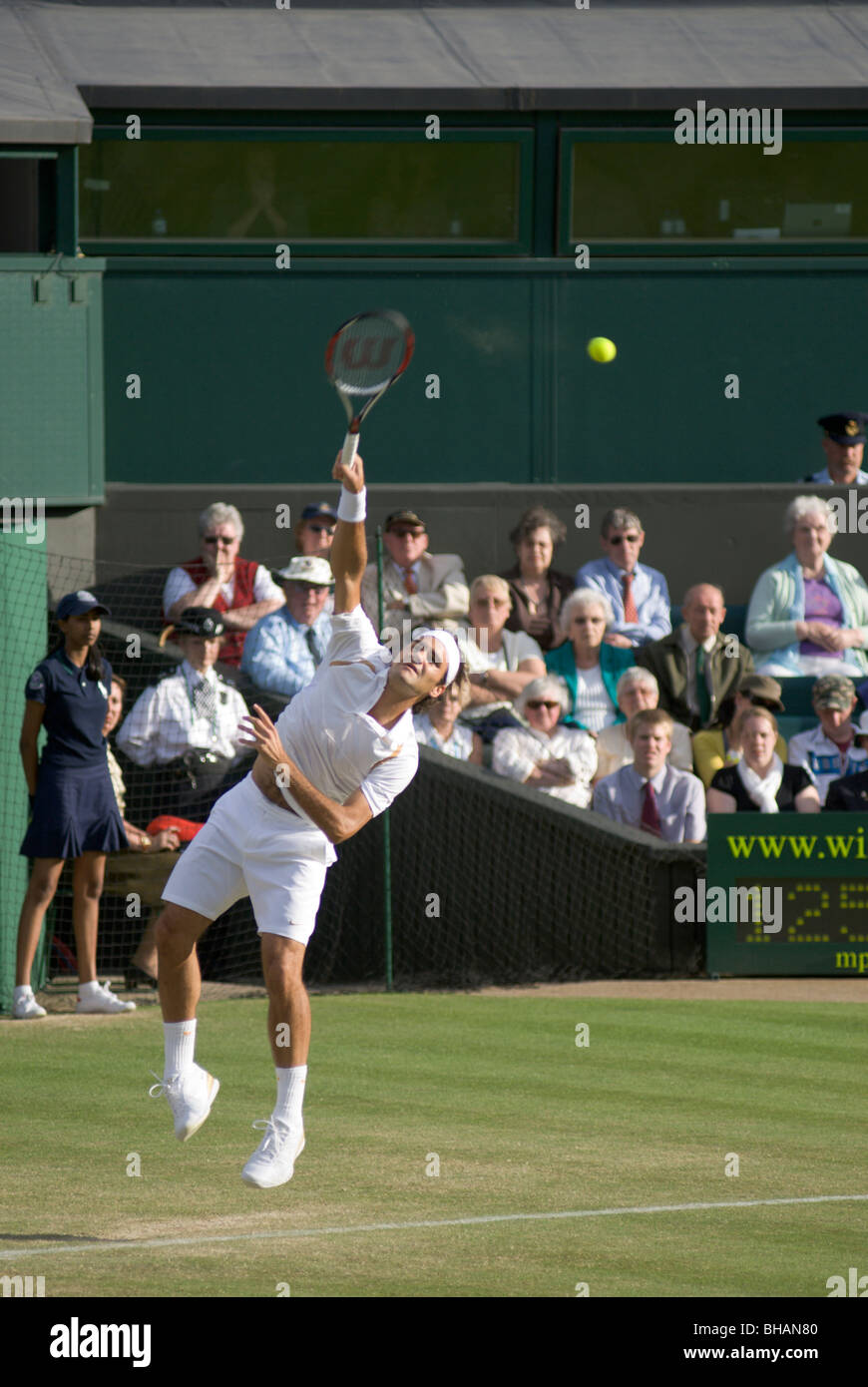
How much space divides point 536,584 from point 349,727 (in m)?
6.61

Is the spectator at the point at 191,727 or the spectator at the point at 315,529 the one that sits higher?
the spectator at the point at 315,529

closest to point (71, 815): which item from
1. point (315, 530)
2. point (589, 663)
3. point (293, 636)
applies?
point (293, 636)

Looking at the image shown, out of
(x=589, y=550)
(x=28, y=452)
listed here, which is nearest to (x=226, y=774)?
(x=28, y=452)

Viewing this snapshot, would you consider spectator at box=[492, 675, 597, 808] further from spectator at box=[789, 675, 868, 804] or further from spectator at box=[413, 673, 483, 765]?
spectator at box=[789, 675, 868, 804]

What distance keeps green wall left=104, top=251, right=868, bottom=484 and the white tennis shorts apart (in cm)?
862

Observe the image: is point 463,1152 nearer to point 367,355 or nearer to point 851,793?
point 367,355

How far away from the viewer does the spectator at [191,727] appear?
41.1 feet

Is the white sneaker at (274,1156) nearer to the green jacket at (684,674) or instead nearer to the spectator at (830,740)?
the spectator at (830,740)

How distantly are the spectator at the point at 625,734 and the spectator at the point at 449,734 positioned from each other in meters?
0.76

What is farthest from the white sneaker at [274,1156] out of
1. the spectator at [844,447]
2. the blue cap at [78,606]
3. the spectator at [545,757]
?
the spectator at [844,447]

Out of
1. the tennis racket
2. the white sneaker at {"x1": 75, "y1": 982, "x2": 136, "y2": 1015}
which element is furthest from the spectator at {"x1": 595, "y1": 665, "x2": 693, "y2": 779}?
the tennis racket

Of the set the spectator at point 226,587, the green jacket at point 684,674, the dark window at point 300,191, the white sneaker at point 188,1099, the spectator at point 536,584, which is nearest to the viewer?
the white sneaker at point 188,1099

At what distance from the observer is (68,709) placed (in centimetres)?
1149

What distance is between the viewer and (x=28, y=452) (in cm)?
1434
